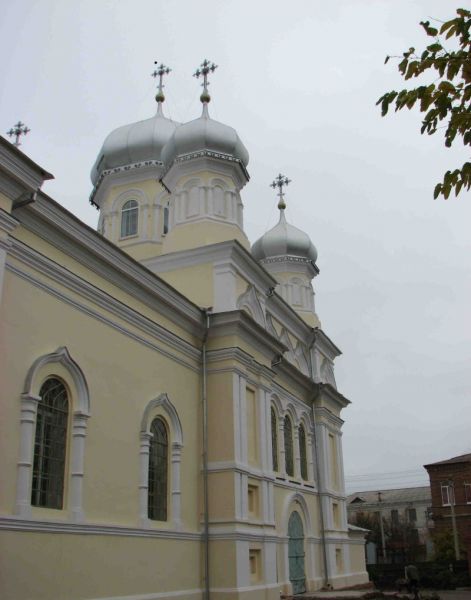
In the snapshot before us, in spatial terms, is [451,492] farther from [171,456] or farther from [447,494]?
[171,456]

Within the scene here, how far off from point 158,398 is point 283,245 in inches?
486

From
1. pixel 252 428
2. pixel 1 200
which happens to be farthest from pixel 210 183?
pixel 1 200

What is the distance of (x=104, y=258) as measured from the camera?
1207 centimetres

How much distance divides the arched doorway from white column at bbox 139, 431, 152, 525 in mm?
7036

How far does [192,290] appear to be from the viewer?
53.3ft

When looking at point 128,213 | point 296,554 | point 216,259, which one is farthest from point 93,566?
point 128,213

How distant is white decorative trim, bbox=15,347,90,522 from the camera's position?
951 cm

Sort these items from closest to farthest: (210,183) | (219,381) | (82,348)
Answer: (82,348), (219,381), (210,183)

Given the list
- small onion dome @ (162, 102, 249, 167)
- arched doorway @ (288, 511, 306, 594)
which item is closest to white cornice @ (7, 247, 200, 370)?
small onion dome @ (162, 102, 249, 167)

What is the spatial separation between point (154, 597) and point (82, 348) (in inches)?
180

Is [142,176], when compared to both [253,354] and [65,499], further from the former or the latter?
[65,499]

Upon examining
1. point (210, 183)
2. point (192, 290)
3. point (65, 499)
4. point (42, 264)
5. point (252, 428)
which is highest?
point (210, 183)

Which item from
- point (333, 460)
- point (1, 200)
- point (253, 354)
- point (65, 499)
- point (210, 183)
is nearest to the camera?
point (1, 200)

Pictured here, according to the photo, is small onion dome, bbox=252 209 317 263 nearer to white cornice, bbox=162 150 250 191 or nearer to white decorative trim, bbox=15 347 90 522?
white cornice, bbox=162 150 250 191
